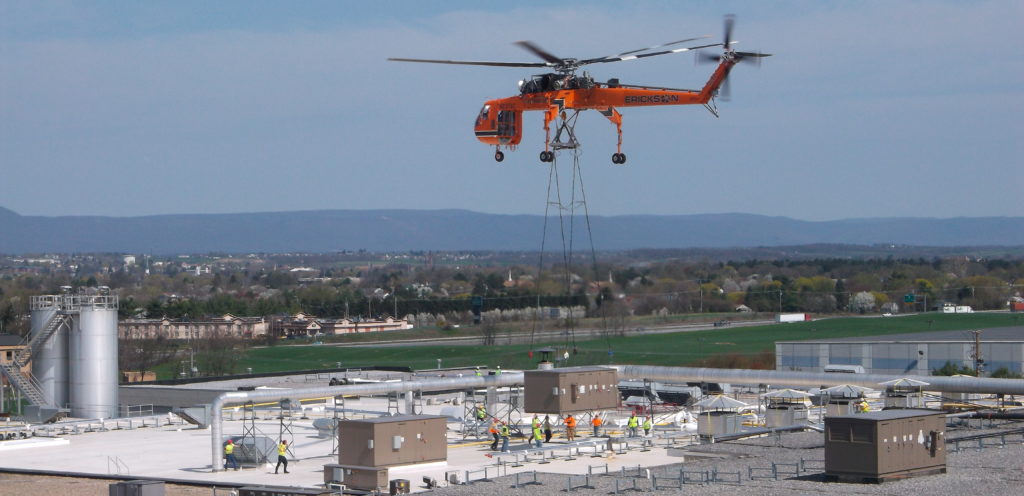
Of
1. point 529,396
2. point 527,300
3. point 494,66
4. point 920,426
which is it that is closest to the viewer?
A: point 920,426

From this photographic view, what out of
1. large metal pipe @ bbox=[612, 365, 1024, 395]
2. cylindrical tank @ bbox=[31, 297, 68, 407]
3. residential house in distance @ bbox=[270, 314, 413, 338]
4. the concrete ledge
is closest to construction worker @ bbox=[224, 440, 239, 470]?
the concrete ledge

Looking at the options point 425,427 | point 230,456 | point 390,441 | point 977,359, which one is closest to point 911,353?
point 977,359

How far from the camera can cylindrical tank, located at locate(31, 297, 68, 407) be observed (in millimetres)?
58062

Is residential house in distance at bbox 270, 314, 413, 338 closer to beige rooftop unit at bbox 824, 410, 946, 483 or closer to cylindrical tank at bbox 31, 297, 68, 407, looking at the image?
cylindrical tank at bbox 31, 297, 68, 407

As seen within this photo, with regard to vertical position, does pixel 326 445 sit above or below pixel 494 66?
below

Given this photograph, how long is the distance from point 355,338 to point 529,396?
223 feet

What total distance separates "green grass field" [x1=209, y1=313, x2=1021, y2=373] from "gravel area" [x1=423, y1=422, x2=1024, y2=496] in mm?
35465

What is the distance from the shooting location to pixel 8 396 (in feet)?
220

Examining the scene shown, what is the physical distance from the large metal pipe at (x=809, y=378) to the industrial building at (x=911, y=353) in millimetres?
16457

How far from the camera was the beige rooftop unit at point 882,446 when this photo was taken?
31.9m

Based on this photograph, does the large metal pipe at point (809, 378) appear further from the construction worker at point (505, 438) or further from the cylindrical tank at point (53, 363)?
the cylindrical tank at point (53, 363)

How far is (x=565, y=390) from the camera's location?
4666cm

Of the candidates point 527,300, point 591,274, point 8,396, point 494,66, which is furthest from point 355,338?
point 494,66

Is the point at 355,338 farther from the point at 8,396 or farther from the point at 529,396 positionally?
the point at 529,396
